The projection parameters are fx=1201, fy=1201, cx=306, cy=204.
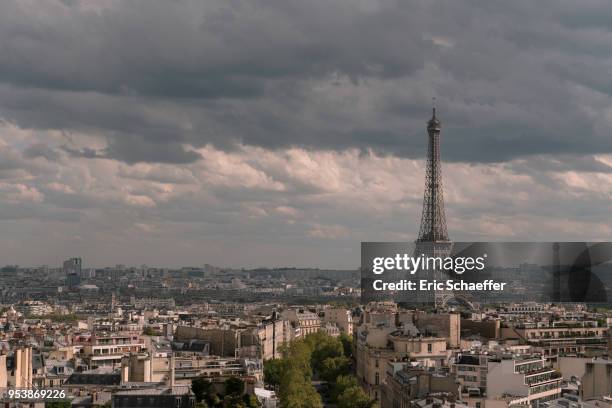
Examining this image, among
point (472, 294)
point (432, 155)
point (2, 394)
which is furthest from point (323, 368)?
point (432, 155)

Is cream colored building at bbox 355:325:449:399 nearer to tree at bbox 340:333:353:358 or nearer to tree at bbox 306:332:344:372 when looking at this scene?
tree at bbox 306:332:344:372

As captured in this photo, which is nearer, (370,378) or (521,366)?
(521,366)

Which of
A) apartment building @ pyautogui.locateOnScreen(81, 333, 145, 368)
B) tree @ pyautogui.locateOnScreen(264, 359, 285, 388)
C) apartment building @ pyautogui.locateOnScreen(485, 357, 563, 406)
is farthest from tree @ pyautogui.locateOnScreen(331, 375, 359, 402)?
apartment building @ pyautogui.locateOnScreen(485, 357, 563, 406)

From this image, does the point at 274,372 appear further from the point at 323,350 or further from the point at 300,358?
the point at 323,350

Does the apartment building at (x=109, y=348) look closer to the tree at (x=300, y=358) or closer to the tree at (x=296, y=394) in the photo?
the tree at (x=300, y=358)

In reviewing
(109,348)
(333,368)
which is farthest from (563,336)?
(109,348)

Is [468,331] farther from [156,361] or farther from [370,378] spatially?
[156,361]

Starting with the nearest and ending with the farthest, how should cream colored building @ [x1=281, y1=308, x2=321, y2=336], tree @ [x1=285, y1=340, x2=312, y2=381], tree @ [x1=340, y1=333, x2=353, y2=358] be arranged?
tree @ [x1=285, y1=340, x2=312, y2=381] < tree @ [x1=340, y1=333, x2=353, y2=358] < cream colored building @ [x1=281, y1=308, x2=321, y2=336]
